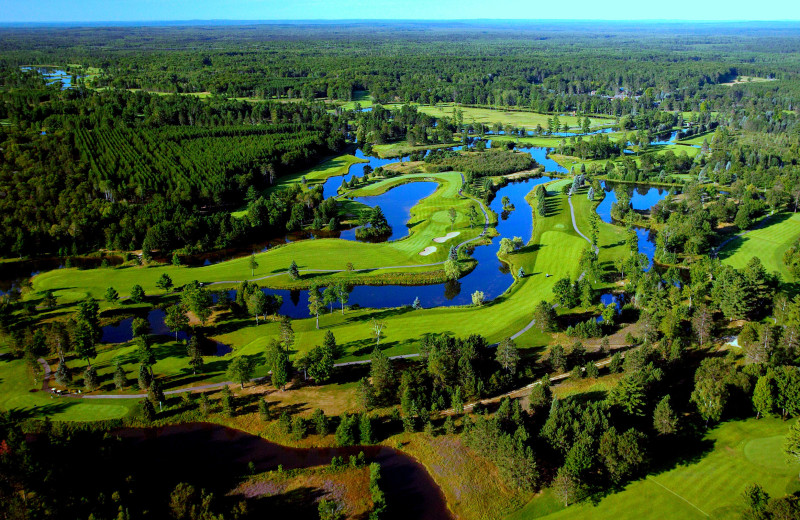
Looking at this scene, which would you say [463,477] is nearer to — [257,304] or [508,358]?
[508,358]

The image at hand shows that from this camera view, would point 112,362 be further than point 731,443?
Yes

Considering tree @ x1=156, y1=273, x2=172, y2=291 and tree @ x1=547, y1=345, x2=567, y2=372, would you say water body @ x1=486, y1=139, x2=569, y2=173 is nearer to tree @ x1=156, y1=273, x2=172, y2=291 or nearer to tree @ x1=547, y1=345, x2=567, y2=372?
tree @ x1=547, y1=345, x2=567, y2=372

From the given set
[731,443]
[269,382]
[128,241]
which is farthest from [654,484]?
[128,241]

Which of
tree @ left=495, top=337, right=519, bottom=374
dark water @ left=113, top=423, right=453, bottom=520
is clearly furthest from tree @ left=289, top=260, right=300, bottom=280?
tree @ left=495, top=337, right=519, bottom=374

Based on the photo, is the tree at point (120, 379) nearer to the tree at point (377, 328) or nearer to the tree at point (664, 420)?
the tree at point (377, 328)

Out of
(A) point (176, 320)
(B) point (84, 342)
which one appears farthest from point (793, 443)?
(B) point (84, 342)

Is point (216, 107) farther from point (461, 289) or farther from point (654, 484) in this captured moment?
point (654, 484)
